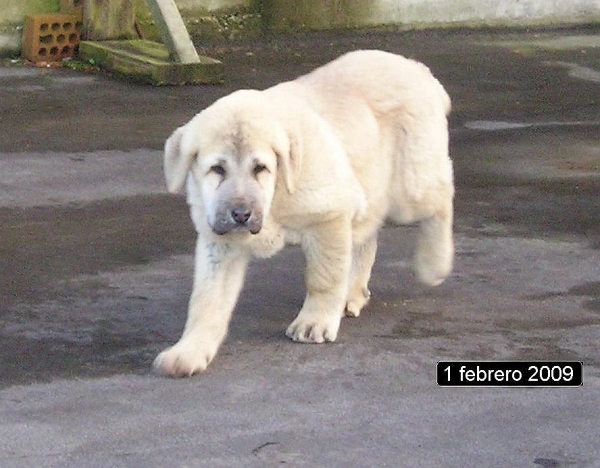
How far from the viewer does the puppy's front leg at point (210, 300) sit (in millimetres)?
5227

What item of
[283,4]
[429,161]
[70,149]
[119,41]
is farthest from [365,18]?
[429,161]

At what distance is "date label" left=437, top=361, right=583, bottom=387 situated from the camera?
203 inches

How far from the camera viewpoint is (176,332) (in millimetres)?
5641

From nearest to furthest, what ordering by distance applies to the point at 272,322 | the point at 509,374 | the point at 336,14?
the point at 509,374
the point at 272,322
the point at 336,14

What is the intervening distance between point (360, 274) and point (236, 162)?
119 cm

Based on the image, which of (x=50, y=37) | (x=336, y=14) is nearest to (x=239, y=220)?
(x=50, y=37)


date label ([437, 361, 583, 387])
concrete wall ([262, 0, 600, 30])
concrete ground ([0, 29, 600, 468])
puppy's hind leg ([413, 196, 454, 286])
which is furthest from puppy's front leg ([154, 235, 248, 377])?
concrete wall ([262, 0, 600, 30])

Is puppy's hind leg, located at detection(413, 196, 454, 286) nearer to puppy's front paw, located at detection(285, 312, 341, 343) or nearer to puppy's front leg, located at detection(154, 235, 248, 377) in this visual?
puppy's front paw, located at detection(285, 312, 341, 343)

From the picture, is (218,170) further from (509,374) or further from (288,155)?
(509,374)

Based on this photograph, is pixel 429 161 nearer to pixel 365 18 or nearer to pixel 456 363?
pixel 456 363

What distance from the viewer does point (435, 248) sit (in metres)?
6.11

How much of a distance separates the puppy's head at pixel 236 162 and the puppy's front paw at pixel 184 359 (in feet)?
1.46

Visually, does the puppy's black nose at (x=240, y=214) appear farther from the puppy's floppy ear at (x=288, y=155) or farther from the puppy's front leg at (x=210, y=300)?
the puppy's front leg at (x=210, y=300)

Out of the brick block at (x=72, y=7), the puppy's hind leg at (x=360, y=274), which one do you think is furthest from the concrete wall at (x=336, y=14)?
the puppy's hind leg at (x=360, y=274)
